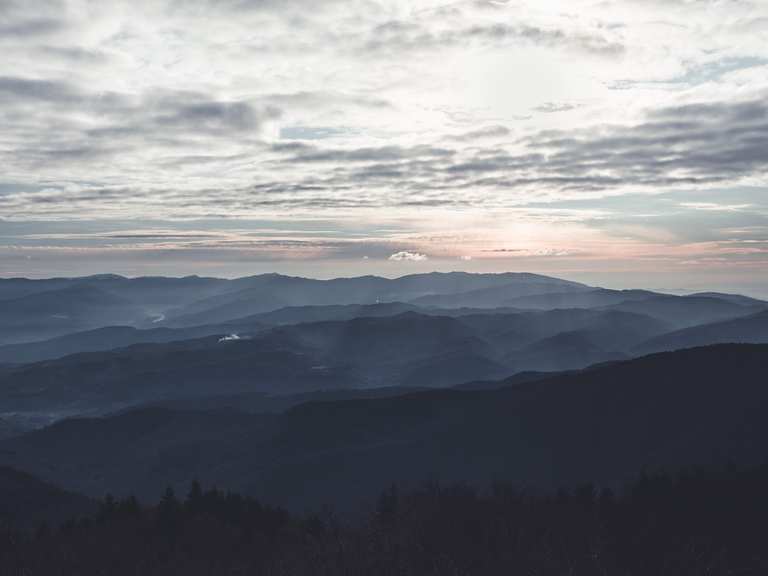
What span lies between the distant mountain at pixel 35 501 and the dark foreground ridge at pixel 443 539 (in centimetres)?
7438

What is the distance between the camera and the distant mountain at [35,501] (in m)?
152

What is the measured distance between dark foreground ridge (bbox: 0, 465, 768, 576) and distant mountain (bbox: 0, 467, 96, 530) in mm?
74376

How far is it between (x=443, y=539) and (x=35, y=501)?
149 meters

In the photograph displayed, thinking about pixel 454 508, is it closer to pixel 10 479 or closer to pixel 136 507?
pixel 136 507

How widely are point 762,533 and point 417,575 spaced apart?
A: 4860 centimetres

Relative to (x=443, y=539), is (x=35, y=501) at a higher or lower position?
lower

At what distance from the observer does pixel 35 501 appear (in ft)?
551

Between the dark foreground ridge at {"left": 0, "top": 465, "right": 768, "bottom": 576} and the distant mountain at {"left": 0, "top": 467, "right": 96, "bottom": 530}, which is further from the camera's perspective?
the distant mountain at {"left": 0, "top": 467, "right": 96, "bottom": 530}

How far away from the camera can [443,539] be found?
53125 millimetres

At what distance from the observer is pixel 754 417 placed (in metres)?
195

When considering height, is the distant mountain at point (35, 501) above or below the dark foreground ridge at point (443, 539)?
below

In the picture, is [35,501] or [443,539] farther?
[35,501]

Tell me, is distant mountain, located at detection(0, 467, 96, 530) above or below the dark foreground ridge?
below

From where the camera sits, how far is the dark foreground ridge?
4431 cm
